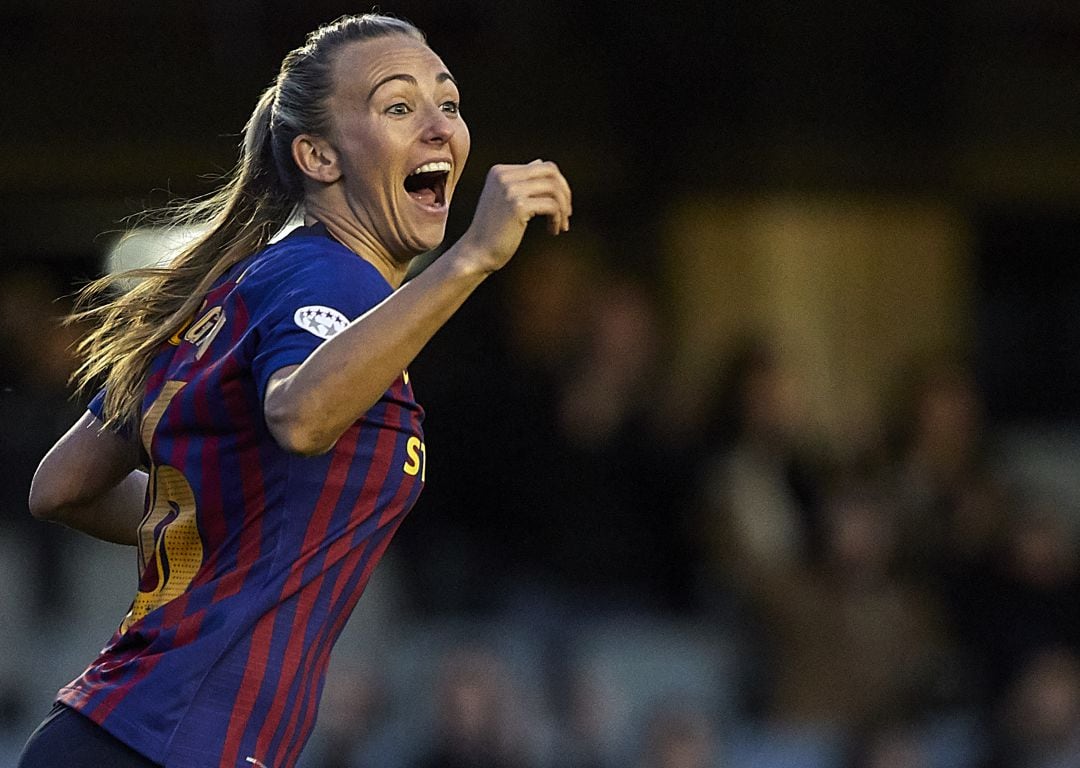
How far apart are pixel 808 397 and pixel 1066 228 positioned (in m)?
1.65

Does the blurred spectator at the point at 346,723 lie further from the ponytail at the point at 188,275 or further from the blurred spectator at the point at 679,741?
the ponytail at the point at 188,275

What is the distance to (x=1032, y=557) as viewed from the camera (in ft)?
24.8

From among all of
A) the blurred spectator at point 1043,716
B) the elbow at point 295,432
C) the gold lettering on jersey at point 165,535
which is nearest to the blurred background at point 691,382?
the blurred spectator at point 1043,716

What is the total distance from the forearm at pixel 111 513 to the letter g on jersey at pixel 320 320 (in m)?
0.79

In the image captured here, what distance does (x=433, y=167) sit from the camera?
302 cm

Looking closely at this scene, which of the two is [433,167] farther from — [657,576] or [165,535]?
[657,576]

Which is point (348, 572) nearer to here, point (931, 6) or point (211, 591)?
point (211, 591)

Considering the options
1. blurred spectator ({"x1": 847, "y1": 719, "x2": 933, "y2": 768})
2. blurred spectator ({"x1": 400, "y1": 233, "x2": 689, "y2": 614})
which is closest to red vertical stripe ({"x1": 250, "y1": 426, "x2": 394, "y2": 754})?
blurred spectator ({"x1": 400, "y1": 233, "x2": 689, "y2": 614})

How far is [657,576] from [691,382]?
1.32 metres

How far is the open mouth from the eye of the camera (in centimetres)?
301

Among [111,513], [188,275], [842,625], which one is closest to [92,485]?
[111,513]

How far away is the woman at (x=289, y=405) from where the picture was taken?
8.50 ft

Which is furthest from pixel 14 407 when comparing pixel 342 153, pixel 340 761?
pixel 342 153

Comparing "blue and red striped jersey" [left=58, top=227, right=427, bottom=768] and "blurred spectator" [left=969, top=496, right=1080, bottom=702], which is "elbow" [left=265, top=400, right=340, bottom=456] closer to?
"blue and red striped jersey" [left=58, top=227, right=427, bottom=768]
